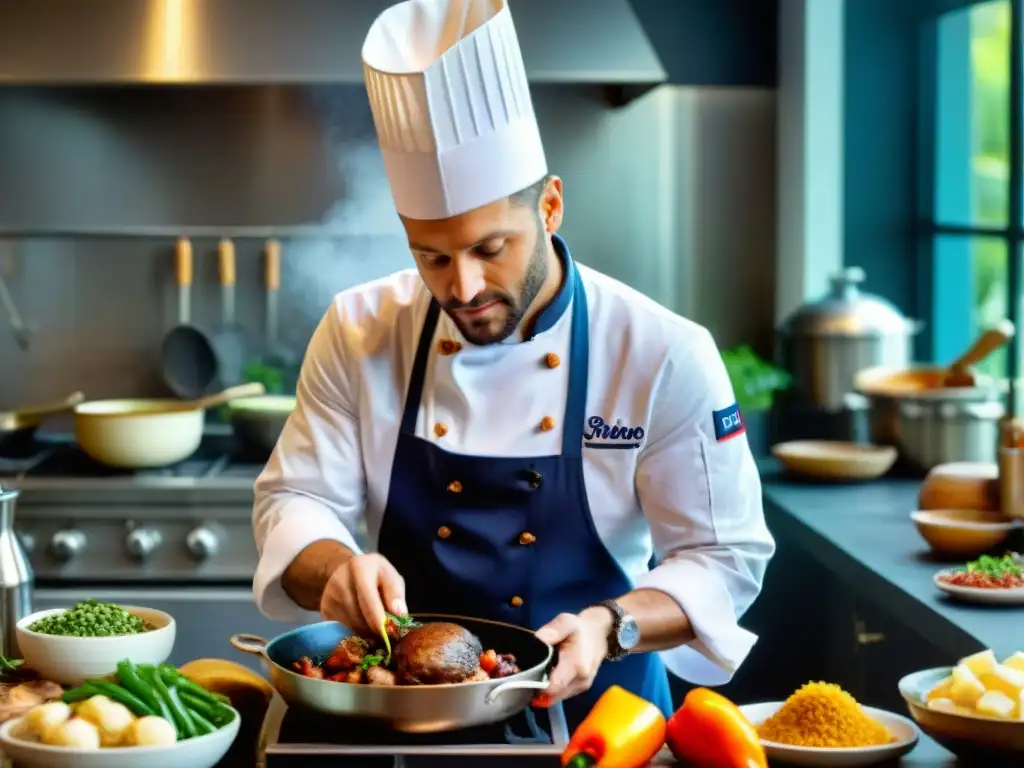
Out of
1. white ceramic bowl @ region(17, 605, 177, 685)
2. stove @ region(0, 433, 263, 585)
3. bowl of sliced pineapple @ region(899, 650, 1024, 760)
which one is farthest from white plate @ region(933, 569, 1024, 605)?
stove @ region(0, 433, 263, 585)

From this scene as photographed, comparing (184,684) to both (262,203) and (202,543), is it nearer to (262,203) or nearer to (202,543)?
(202,543)

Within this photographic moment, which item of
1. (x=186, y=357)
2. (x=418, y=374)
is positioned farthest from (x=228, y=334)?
(x=418, y=374)

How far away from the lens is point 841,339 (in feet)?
13.0

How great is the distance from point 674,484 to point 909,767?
0.59 meters

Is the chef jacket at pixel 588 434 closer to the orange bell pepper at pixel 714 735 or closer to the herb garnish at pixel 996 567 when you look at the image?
the orange bell pepper at pixel 714 735

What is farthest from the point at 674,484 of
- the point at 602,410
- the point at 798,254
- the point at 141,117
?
the point at 141,117

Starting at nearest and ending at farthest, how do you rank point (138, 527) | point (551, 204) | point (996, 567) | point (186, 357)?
point (551, 204) < point (996, 567) < point (138, 527) < point (186, 357)

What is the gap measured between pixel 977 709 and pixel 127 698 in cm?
101

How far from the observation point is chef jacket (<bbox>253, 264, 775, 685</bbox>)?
2.24 meters

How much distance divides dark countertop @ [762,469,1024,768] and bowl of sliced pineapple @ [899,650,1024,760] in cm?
5

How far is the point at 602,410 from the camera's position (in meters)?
2.30

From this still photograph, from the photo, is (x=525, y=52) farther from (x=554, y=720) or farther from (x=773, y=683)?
(x=554, y=720)

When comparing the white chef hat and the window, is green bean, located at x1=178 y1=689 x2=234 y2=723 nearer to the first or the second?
the white chef hat

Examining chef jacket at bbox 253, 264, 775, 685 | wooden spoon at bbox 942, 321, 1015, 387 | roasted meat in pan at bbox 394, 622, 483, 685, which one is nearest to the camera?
roasted meat in pan at bbox 394, 622, 483, 685
